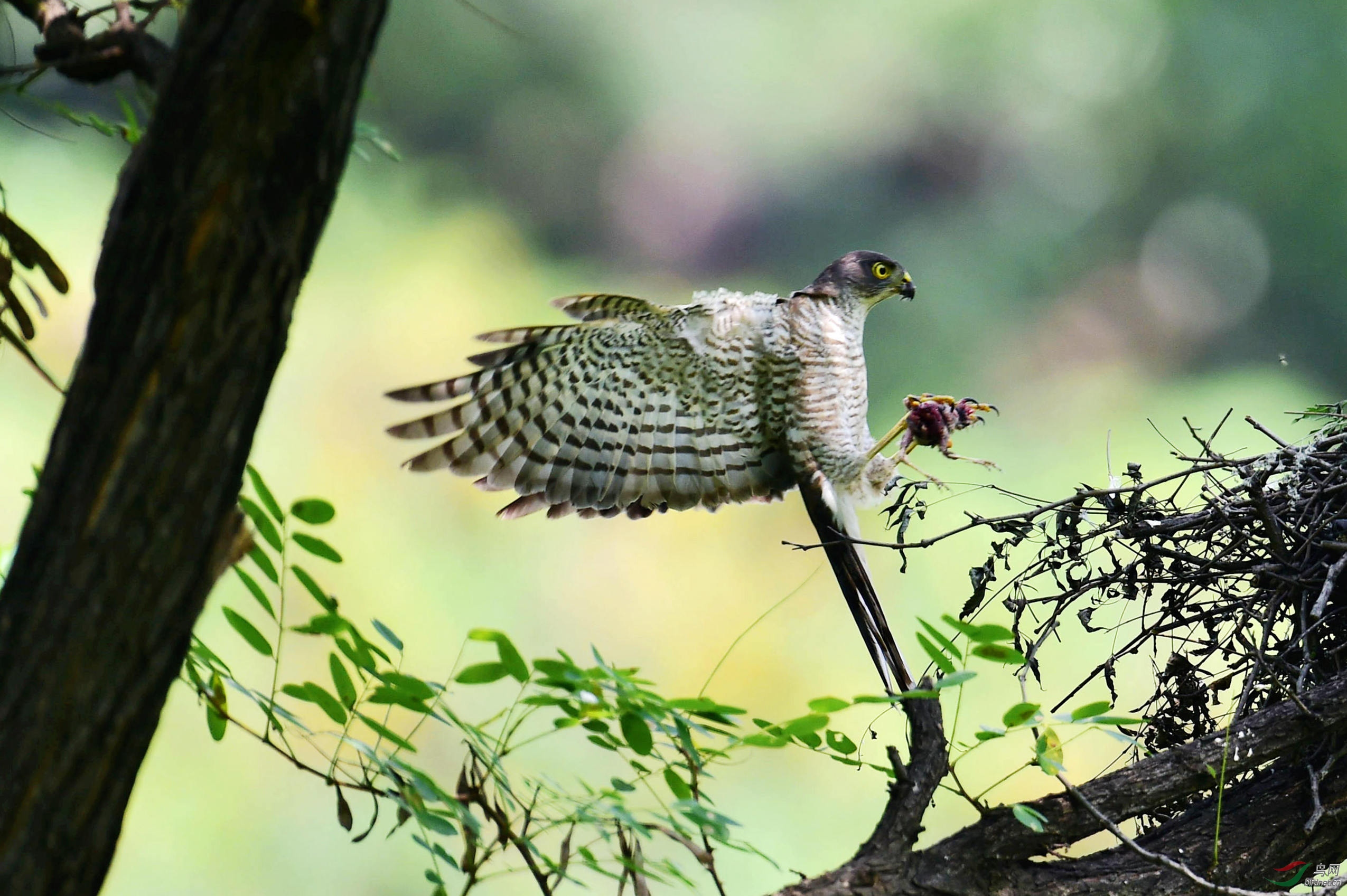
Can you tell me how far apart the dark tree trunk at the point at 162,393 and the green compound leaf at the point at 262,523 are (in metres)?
0.24

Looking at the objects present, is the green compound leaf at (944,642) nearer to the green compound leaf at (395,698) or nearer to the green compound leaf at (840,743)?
the green compound leaf at (840,743)

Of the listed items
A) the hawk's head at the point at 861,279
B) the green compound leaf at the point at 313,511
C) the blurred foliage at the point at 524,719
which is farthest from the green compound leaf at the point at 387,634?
the hawk's head at the point at 861,279

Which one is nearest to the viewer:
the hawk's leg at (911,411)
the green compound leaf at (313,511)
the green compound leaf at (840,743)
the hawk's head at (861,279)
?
the green compound leaf at (313,511)

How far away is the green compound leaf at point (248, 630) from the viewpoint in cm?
105

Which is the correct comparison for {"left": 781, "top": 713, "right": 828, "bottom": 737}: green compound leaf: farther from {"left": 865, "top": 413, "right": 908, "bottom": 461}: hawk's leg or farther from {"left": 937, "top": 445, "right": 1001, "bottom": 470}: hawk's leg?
{"left": 865, "top": 413, "right": 908, "bottom": 461}: hawk's leg

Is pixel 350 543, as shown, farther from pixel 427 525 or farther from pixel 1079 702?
pixel 1079 702

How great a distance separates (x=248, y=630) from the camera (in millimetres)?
1066

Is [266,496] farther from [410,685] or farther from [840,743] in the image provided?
[840,743]

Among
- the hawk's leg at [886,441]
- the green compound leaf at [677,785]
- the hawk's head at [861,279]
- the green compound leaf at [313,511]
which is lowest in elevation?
the green compound leaf at [677,785]

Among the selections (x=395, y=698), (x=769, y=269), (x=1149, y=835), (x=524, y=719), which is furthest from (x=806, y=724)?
(x=769, y=269)

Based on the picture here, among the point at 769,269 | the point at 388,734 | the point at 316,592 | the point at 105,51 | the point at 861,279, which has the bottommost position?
the point at 388,734

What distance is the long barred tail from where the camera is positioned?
1409mm

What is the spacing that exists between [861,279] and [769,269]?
13.1 ft

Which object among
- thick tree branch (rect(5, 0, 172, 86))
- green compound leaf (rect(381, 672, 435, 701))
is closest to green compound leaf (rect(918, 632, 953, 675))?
green compound leaf (rect(381, 672, 435, 701))
